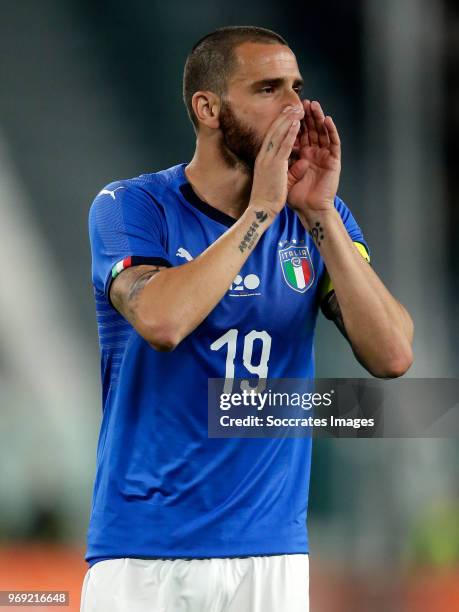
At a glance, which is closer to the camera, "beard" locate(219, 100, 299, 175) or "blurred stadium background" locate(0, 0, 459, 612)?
"beard" locate(219, 100, 299, 175)

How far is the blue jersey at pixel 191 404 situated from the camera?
1774mm

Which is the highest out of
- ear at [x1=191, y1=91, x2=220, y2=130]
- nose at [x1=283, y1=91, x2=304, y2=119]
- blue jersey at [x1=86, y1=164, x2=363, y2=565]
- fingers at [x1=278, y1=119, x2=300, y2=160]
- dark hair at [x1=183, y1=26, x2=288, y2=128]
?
dark hair at [x1=183, y1=26, x2=288, y2=128]

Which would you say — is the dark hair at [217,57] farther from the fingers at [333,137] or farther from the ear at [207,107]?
the fingers at [333,137]

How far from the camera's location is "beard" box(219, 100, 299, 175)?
1934mm

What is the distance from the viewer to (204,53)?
6.78 feet

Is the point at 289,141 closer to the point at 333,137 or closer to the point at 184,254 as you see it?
the point at 333,137

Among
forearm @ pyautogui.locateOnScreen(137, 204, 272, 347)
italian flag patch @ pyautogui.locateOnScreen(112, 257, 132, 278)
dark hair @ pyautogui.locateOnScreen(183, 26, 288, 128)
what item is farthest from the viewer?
dark hair @ pyautogui.locateOnScreen(183, 26, 288, 128)

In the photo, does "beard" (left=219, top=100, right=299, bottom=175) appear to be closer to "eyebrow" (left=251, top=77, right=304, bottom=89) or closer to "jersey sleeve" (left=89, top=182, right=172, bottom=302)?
"eyebrow" (left=251, top=77, right=304, bottom=89)

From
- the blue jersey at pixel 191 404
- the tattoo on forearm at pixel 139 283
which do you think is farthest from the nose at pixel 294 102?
the tattoo on forearm at pixel 139 283

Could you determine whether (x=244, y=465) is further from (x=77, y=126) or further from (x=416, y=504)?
(x=77, y=126)

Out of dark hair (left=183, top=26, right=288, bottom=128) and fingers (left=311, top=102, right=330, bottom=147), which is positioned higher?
dark hair (left=183, top=26, right=288, bottom=128)

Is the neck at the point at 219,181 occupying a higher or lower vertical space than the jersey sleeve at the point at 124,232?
higher

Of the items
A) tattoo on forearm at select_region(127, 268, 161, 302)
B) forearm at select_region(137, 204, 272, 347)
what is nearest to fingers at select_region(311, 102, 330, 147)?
forearm at select_region(137, 204, 272, 347)

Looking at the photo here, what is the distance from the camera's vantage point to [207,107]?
6.68ft
